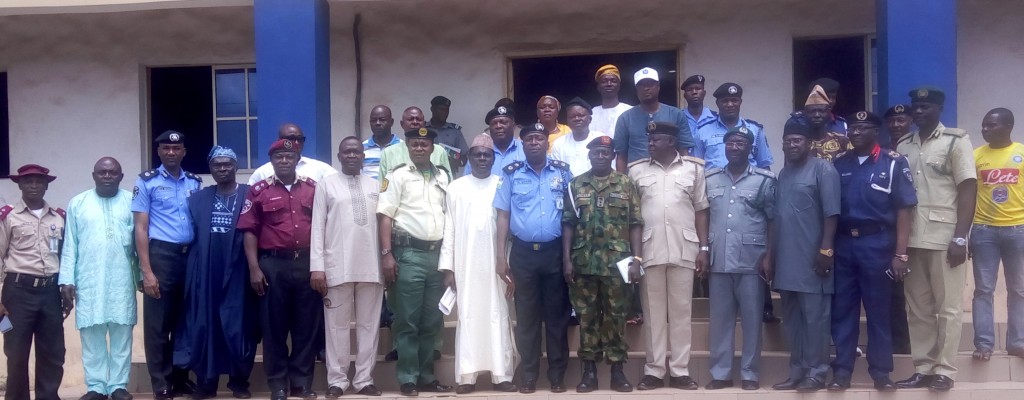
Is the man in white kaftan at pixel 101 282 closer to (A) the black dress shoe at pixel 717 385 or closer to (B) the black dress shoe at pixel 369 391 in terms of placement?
(B) the black dress shoe at pixel 369 391

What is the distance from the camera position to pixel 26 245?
6699 mm

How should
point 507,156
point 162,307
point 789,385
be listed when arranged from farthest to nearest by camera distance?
point 507,156
point 162,307
point 789,385

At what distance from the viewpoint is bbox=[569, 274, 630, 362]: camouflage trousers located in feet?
20.7

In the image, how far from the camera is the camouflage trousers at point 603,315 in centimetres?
632

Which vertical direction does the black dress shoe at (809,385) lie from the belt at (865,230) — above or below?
below

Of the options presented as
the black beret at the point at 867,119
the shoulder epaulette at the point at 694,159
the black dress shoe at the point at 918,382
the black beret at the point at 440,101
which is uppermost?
the black beret at the point at 440,101

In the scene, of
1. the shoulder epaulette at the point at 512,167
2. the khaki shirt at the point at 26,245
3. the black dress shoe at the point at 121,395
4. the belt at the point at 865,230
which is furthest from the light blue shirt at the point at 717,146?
the khaki shirt at the point at 26,245

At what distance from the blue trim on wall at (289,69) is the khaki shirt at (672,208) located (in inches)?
104

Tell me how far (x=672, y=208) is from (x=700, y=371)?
1.16m

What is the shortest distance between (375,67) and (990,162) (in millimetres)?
5114

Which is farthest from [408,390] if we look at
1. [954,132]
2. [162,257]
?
[954,132]

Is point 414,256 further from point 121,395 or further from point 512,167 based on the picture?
point 121,395

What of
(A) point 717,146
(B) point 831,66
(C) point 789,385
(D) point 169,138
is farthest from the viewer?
(B) point 831,66

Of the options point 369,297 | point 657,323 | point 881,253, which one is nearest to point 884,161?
point 881,253
